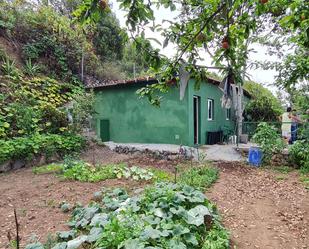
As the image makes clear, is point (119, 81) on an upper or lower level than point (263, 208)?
upper

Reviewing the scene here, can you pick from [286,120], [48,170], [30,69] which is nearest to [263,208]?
[48,170]

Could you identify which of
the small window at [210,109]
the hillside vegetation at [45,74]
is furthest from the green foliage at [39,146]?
the small window at [210,109]

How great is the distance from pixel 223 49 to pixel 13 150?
21.3 feet

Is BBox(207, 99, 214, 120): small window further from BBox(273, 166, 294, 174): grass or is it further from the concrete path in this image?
BBox(273, 166, 294, 174): grass

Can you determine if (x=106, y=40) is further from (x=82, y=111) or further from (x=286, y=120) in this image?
(x=286, y=120)

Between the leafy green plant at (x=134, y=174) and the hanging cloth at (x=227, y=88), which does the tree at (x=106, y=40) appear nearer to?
the leafy green plant at (x=134, y=174)

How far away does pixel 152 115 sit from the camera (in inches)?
416

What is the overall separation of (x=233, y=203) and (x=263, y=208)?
0.47m

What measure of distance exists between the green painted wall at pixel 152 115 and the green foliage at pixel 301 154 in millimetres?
3289

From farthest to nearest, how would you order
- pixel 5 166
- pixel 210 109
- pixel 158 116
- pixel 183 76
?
pixel 210 109
pixel 158 116
pixel 5 166
pixel 183 76

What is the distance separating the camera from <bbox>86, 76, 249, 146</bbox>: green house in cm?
995

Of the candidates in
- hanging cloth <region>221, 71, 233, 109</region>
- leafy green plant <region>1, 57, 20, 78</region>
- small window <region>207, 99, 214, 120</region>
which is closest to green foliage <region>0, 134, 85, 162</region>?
leafy green plant <region>1, 57, 20, 78</region>

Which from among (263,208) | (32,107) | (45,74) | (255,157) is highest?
(45,74)

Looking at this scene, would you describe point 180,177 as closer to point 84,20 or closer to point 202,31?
point 202,31
